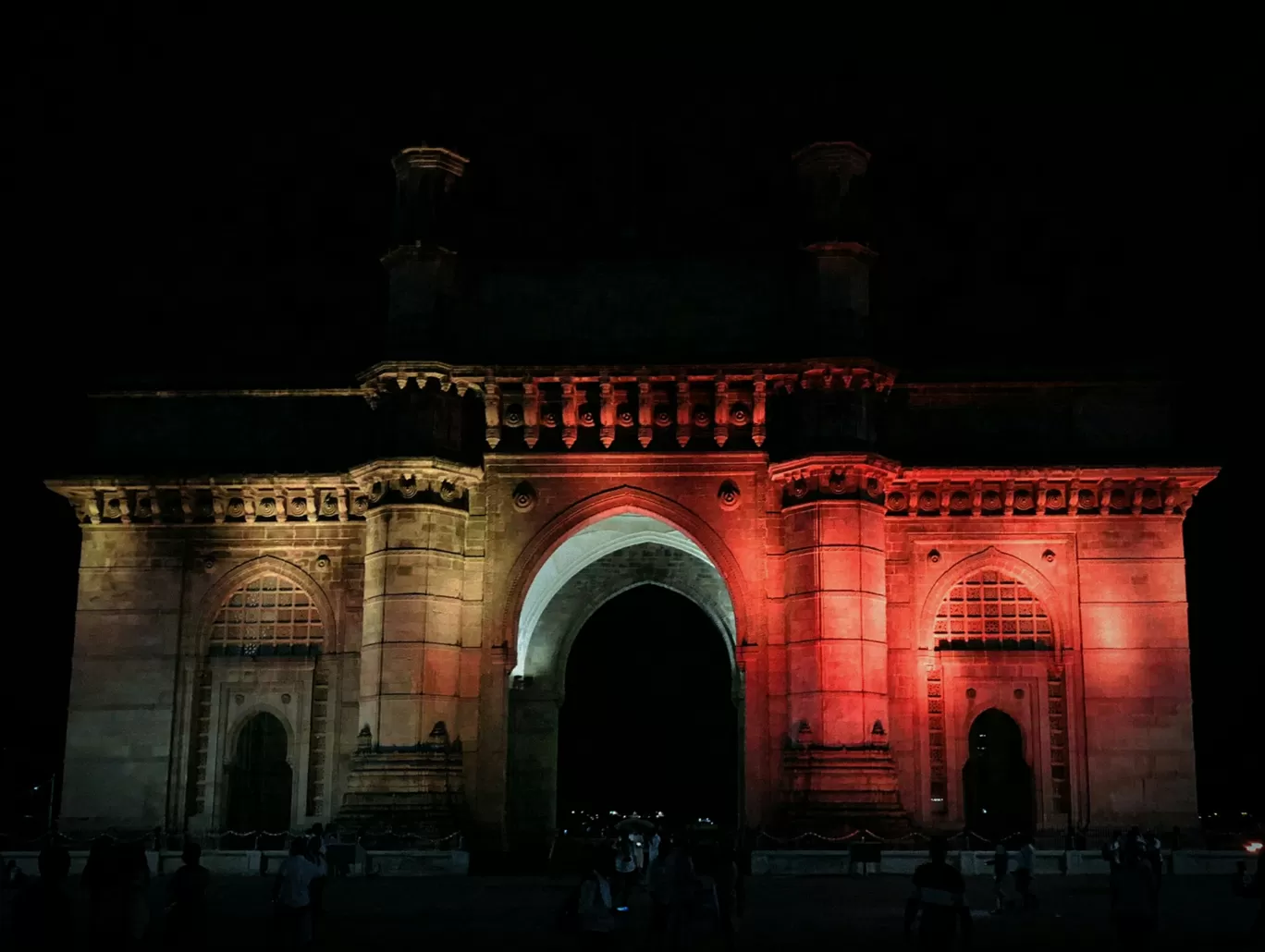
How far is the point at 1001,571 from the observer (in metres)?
35.6

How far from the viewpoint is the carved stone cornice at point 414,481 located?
33719 millimetres

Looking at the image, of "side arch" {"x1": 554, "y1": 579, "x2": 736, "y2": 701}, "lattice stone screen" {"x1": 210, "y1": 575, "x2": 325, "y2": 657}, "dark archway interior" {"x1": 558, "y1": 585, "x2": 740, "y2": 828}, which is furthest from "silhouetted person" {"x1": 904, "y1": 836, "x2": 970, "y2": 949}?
"dark archway interior" {"x1": 558, "y1": 585, "x2": 740, "y2": 828}

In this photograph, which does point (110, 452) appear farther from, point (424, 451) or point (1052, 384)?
point (1052, 384)

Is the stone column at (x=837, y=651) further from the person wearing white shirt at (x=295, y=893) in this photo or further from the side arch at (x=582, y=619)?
the person wearing white shirt at (x=295, y=893)

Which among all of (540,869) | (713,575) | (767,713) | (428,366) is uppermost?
(428,366)

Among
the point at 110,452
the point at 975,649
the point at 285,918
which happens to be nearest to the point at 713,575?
the point at 975,649

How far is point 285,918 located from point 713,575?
86.1 ft

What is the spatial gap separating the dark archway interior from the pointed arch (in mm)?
22633

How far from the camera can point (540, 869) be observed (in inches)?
1342

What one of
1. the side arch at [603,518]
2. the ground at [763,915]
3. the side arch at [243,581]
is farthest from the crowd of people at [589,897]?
the side arch at [243,581]

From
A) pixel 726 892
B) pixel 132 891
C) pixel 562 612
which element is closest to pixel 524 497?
pixel 562 612

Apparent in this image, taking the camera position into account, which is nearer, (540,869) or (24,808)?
(540,869)

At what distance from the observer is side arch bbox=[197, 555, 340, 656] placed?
36.2m

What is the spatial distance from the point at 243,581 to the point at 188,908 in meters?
22.1
